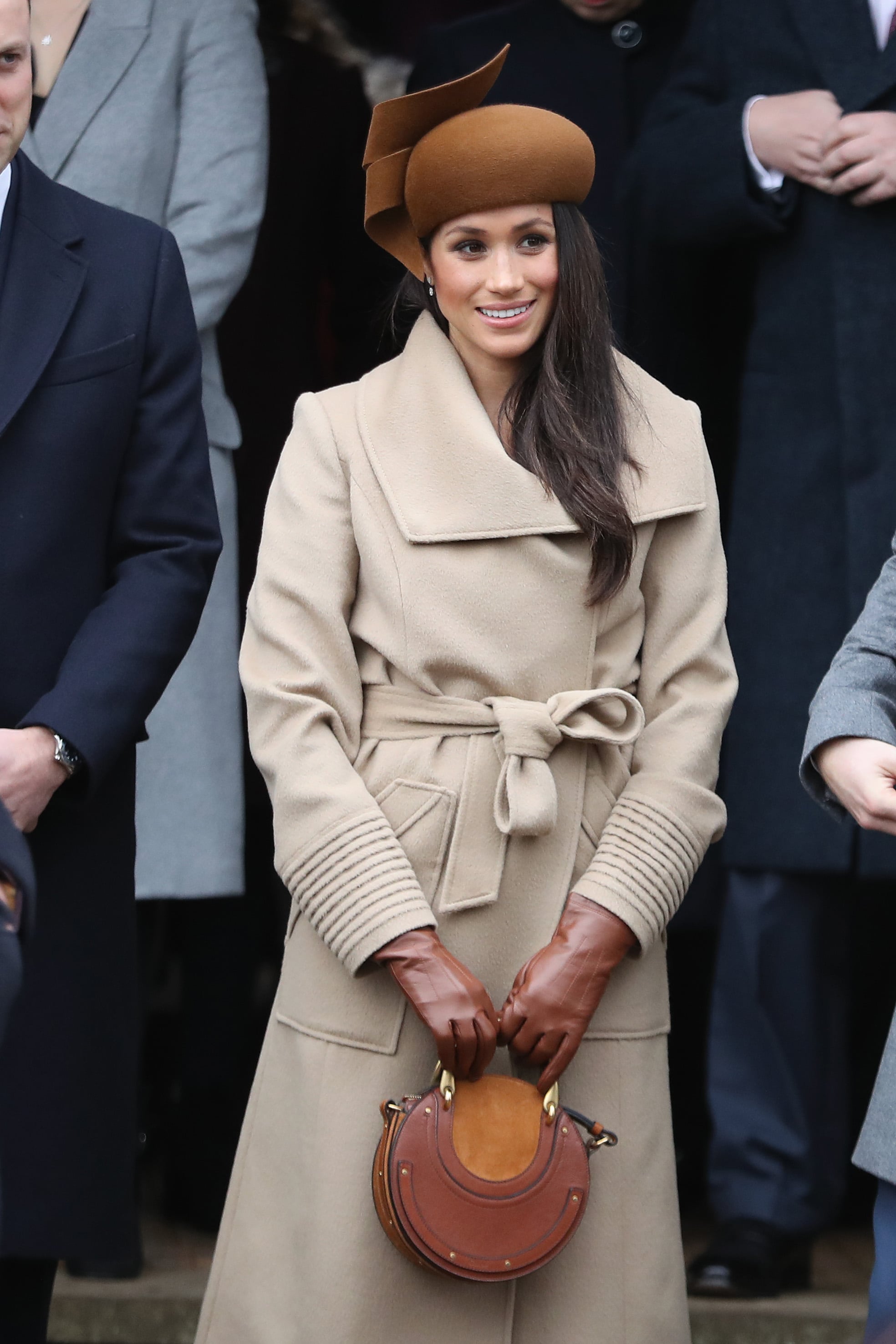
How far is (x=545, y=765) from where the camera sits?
289 centimetres

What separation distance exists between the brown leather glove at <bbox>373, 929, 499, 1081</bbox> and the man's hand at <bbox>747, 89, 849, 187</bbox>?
5.54ft

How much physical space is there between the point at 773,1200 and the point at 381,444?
160cm

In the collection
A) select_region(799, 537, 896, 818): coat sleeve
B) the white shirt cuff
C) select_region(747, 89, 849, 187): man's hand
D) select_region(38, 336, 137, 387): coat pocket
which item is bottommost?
select_region(799, 537, 896, 818): coat sleeve

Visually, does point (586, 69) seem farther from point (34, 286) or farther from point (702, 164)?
point (34, 286)

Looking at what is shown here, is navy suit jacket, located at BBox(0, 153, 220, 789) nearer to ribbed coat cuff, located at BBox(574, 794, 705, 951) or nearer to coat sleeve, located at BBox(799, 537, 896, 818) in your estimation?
ribbed coat cuff, located at BBox(574, 794, 705, 951)

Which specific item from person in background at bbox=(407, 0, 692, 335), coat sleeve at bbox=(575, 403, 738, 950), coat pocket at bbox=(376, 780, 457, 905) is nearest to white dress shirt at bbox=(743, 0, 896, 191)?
person in background at bbox=(407, 0, 692, 335)

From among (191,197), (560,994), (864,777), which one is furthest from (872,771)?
(191,197)

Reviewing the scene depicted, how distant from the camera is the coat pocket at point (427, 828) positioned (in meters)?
2.90

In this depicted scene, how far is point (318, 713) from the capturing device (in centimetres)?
289

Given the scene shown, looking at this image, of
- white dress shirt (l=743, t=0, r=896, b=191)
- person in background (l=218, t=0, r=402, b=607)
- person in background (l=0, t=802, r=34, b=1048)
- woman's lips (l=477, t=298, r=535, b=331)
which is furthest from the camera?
person in background (l=218, t=0, r=402, b=607)

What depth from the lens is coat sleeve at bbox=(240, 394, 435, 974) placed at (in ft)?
9.23

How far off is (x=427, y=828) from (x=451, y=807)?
0.04 m

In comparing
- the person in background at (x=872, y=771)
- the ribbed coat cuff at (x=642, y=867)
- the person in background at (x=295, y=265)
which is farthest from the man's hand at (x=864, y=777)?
the person in background at (x=295, y=265)

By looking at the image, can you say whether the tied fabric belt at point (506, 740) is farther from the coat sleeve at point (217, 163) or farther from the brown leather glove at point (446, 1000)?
the coat sleeve at point (217, 163)
